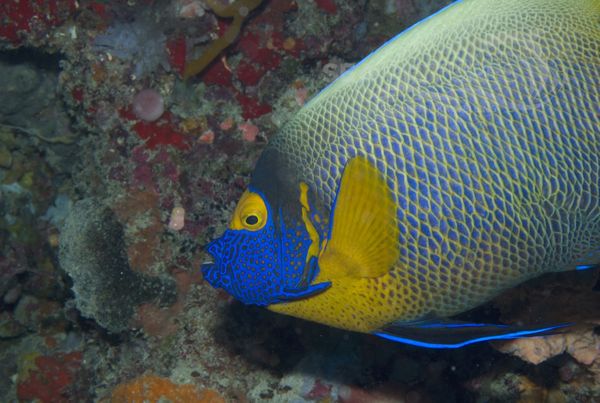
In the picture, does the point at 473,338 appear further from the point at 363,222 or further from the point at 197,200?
the point at 197,200

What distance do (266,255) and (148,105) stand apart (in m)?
2.31

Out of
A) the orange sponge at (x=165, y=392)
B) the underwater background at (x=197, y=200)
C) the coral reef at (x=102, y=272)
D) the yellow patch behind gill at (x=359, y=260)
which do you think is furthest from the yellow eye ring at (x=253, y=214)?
the orange sponge at (x=165, y=392)

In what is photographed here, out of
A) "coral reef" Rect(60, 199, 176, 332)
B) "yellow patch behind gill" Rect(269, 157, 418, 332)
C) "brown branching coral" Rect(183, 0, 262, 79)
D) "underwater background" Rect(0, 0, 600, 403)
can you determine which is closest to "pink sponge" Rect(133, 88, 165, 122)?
"underwater background" Rect(0, 0, 600, 403)

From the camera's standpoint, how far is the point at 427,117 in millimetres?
1932

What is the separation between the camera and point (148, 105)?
152 inches

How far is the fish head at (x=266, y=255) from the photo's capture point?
2.04 metres

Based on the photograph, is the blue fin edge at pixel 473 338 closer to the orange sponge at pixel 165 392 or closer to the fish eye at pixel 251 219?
the fish eye at pixel 251 219

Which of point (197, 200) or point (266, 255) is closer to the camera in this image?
point (266, 255)

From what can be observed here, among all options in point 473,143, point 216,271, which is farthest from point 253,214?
point 473,143

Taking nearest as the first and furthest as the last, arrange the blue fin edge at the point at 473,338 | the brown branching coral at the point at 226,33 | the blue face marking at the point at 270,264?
the blue fin edge at the point at 473,338 < the blue face marking at the point at 270,264 < the brown branching coral at the point at 226,33

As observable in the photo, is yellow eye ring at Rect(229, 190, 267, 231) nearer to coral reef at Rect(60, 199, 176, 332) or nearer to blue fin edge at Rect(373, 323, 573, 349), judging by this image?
blue fin edge at Rect(373, 323, 573, 349)

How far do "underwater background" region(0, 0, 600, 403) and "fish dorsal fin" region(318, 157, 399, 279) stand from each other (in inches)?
64.7

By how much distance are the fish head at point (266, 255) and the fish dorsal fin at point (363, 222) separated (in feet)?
0.51

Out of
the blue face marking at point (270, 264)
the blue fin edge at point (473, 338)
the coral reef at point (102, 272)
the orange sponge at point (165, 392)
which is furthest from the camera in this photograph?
the orange sponge at point (165, 392)
